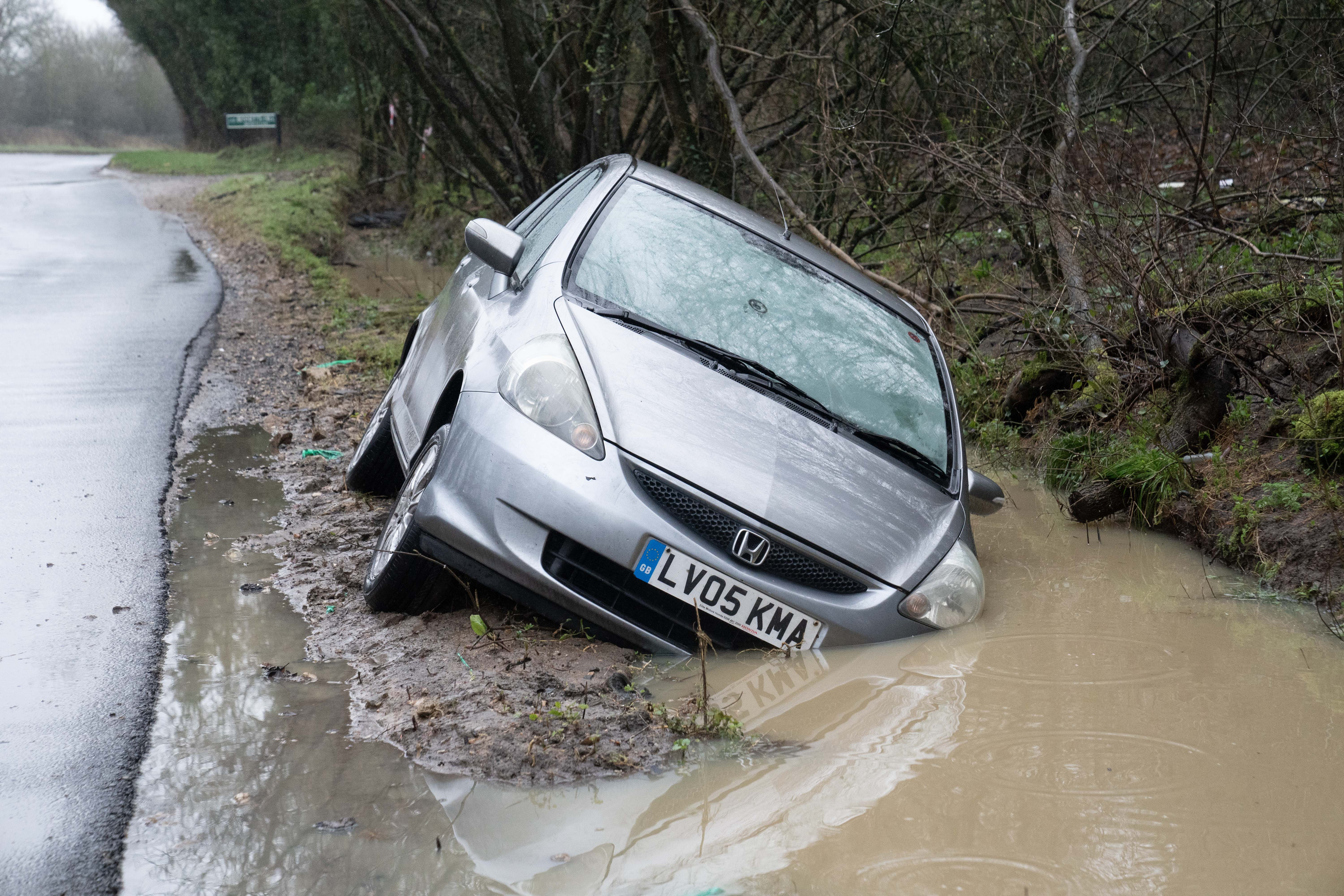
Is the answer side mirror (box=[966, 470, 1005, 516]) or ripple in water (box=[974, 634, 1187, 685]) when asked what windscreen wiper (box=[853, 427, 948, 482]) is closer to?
side mirror (box=[966, 470, 1005, 516])

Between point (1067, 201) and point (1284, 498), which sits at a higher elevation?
point (1067, 201)

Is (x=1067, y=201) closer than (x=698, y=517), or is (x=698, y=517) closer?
(x=698, y=517)

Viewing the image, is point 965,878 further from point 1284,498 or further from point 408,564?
point 1284,498

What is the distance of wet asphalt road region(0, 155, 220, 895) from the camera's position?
8.29ft

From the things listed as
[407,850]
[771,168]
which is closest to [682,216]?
[407,850]

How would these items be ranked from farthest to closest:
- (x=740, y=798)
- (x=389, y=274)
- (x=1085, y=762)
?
(x=389, y=274), (x=1085, y=762), (x=740, y=798)

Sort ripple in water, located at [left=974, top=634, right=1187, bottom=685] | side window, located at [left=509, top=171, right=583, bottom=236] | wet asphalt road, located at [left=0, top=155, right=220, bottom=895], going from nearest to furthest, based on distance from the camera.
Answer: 1. wet asphalt road, located at [left=0, top=155, right=220, bottom=895]
2. ripple in water, located at [left=974, top=634, right=1187, bottom=685]
3. side window, located at [left=509, top=171, right=583, bottom=236]

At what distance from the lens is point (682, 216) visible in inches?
183

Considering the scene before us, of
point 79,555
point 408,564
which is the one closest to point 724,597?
point 408,564

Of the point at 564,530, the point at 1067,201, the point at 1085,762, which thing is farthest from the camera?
the point at 1067,201

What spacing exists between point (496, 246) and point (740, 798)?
2380 millimetres

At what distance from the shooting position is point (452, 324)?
4.51 m

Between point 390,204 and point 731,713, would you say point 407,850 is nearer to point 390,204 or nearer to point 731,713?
point 731,713

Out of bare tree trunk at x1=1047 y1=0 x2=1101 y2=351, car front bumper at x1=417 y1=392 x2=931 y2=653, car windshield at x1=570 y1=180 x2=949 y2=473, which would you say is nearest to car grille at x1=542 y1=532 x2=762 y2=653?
car front bumper at x1=417 y1=392 x2=931 y2=653
